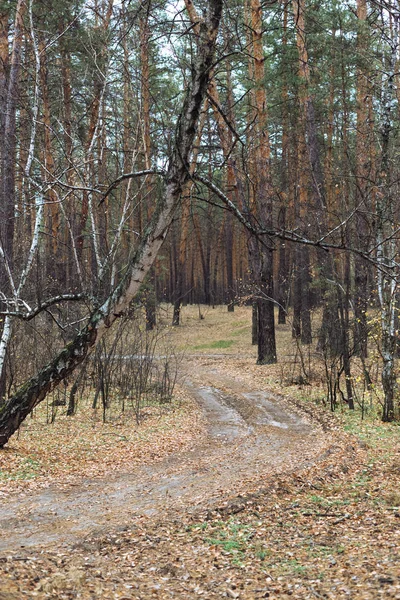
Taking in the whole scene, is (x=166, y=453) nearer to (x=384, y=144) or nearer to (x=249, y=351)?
(x=384, y=144)

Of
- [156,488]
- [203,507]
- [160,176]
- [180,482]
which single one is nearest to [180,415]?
[180,482]

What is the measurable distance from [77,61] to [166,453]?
18717 millimetres

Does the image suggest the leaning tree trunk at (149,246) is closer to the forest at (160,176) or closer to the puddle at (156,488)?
the forest at (160,176)

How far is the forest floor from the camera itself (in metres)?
4.55

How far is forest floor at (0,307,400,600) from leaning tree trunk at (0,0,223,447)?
1147 mm

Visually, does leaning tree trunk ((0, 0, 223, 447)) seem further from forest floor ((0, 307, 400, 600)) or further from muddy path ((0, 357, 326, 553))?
muddy path ((0, 357, 326, 553))

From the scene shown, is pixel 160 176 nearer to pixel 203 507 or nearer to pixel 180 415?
pixel 203 507

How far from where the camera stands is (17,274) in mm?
12555

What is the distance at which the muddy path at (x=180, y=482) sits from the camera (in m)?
6.06

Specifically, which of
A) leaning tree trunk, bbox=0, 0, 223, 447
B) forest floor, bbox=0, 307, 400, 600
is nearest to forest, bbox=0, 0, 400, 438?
leaning tree trunk, bbox=0, 0, 223, 447

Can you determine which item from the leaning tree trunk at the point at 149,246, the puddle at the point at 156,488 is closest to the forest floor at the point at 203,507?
the puddle at the point at 156,488

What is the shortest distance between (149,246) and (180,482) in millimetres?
3514

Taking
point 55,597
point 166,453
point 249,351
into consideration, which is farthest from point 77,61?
point 55,597

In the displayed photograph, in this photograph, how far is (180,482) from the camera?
25.8 ft
